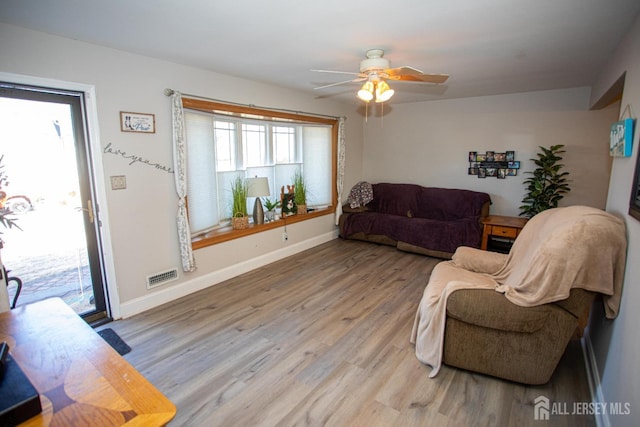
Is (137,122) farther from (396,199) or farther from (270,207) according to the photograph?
(396,199)

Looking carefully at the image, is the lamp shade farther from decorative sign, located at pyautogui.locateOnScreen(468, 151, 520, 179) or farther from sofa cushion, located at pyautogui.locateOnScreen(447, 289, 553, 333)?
decorative sign, located at pyautogui.locateOnScreen(468, 151, 520, 179)

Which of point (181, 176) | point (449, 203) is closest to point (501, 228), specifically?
point (449, 203)

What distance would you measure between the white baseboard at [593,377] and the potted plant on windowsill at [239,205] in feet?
11.5

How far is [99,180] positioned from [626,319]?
3.77m

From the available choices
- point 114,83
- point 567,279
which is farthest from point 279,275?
point 567,279

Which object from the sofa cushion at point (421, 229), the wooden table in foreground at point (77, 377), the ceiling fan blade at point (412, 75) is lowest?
the sofa cushion at point (421, 229)

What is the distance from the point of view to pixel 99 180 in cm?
274

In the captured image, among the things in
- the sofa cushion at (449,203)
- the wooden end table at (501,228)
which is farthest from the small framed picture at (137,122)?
the wooden end table at (501,228)

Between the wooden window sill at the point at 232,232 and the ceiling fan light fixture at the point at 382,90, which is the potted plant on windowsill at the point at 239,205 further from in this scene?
the ceiling fan light fixture at the point at 382,90

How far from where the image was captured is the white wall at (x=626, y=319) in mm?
1480

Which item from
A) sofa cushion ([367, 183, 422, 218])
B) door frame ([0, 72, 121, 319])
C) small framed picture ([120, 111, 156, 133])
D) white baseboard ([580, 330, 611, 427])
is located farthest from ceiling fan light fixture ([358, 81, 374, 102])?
sofa cushion ([367, 183, 422, 218])

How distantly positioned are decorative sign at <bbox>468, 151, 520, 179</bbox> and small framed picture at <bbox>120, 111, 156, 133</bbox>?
4.57 m

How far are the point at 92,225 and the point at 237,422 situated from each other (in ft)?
7.05

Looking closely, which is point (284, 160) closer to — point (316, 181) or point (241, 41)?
point (316, 181)
